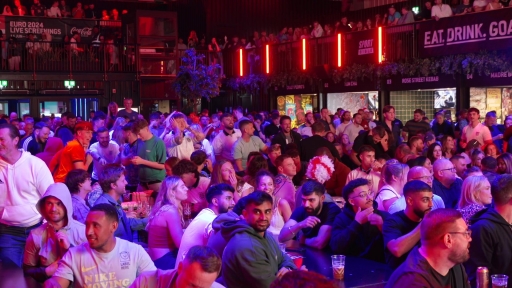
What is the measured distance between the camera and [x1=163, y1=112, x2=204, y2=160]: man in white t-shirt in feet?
32.4

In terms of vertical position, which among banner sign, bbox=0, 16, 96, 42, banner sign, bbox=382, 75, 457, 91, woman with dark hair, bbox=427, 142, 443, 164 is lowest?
woman with dark hair, bbox=427, 142, 443, 164

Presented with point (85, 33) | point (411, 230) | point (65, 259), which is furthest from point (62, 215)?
point (85, 33)

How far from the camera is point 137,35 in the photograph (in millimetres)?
22484

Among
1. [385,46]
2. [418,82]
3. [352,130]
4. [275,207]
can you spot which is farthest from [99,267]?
[385,46]

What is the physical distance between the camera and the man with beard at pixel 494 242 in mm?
4953

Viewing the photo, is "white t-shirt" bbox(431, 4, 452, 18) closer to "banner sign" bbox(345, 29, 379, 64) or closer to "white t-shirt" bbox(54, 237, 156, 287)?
"banner sign" bbox(345, 29, 379, 64)

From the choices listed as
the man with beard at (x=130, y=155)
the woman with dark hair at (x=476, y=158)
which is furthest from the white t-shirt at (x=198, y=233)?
the woman with dark hair at (x=476, y=158)

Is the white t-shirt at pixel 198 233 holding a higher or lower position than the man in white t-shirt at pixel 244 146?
lower

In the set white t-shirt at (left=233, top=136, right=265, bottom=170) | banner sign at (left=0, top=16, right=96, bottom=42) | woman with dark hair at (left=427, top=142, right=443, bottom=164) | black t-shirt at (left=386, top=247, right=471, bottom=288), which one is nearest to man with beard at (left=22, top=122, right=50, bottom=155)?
white t-shirt at (left=233, top=136, right=265, bottom=170)

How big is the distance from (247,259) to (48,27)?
21426 mm

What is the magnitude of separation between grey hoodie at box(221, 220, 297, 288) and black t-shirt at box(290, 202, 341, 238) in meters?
1.98

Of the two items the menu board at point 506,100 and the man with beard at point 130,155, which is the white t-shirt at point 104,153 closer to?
the man with beard at point 130,155

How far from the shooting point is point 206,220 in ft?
17.5

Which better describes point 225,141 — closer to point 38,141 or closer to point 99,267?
point 38,141
